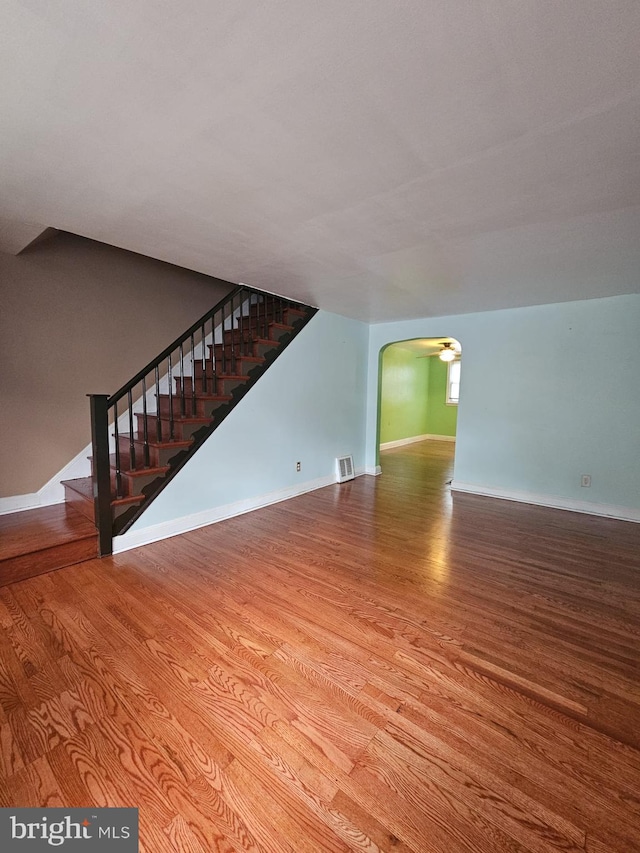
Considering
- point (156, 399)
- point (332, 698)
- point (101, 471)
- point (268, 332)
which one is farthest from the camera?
point (268, 332)

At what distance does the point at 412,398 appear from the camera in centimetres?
885

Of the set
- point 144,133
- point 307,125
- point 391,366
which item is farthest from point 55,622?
point 391,366

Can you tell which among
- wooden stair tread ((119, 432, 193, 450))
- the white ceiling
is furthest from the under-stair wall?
the white ceiling

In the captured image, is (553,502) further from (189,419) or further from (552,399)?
(189,419)

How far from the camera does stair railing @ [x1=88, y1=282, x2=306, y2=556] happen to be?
2.66 meters

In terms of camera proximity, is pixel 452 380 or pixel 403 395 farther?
pixel 452 380

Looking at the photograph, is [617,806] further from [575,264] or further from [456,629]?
[575,264]

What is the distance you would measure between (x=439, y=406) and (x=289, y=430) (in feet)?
20.7

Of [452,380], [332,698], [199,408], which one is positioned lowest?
[332,698]

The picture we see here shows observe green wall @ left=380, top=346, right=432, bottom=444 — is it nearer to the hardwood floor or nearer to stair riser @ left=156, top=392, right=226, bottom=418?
stair riser @ left=156, top=392, right=226, bottom=418

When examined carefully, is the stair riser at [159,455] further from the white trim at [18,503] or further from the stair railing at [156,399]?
the white trim at [18,503]

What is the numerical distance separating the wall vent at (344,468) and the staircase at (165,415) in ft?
6.30

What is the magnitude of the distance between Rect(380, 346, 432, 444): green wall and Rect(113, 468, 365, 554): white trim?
3503 millimetres

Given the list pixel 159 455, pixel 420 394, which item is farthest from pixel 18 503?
pixel 420 394
